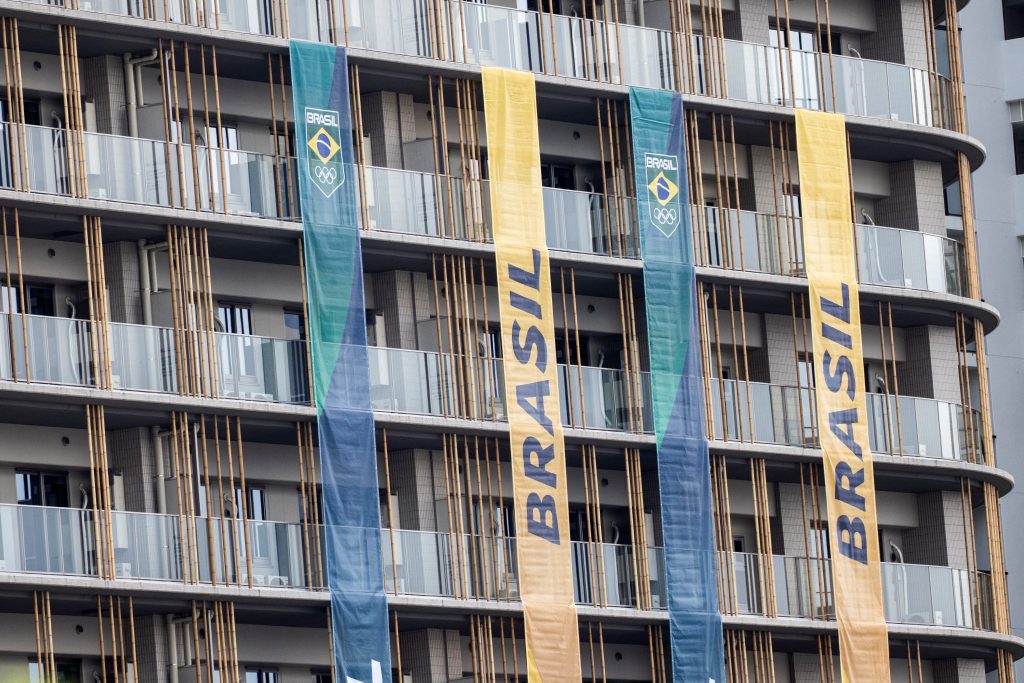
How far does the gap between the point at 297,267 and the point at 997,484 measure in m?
17.4

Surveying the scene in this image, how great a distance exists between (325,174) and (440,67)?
3752mm

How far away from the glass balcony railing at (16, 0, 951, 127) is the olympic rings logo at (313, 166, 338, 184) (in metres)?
2.79

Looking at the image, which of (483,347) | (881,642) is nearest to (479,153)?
(483,347)

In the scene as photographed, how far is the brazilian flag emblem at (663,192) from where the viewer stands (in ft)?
212

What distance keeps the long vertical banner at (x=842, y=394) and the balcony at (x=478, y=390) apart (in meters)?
4.40

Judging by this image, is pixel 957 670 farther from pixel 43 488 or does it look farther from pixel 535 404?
pixel 43 488

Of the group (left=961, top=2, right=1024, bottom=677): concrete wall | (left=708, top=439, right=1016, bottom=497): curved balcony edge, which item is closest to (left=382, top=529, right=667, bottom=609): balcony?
(left=708, top=439, right=1016, bottom=497): curved balcony edge

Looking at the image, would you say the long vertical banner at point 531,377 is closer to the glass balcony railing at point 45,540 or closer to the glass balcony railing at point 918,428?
the glass balcony railing at point 918,428

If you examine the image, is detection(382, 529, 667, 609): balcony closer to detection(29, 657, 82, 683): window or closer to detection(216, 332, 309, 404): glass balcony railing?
detection(216, 332, 309, 404): glass balcony railing

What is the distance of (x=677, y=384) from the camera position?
64188 mm

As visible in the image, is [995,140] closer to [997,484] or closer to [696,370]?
[997,484]

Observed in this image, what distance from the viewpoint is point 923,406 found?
224 ft

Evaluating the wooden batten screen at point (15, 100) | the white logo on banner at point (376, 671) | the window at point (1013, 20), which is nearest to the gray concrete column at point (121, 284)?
the wooden batten screen at point (15, 100)

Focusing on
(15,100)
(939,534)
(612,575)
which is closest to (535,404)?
(612,575)
